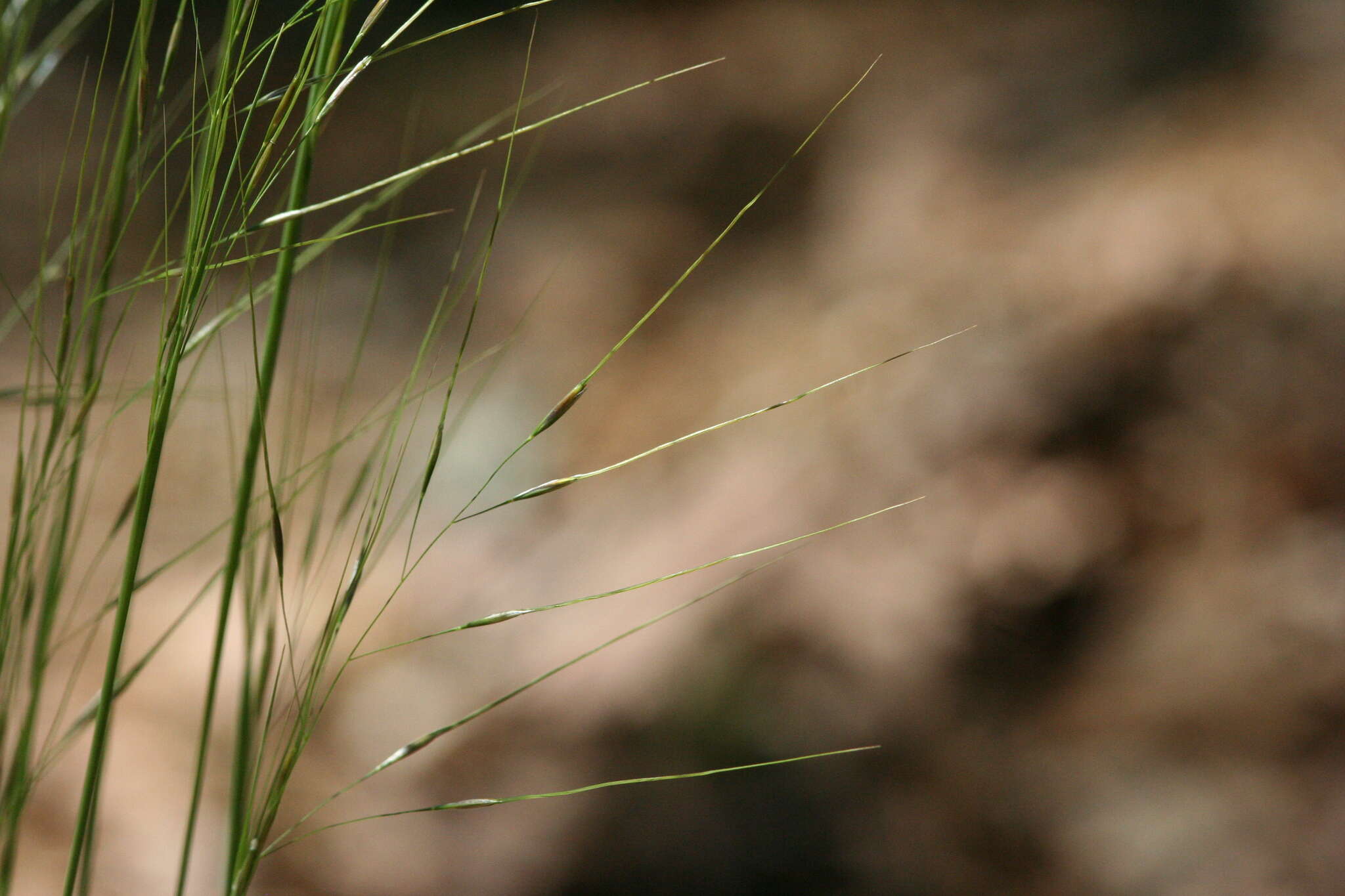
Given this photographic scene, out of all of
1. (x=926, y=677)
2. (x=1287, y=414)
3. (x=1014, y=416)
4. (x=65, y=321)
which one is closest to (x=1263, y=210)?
(x=1287, y=414)

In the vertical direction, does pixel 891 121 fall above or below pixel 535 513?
above

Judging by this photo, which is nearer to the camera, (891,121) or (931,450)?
(931,450)

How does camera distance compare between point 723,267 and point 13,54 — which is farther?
point 723,267

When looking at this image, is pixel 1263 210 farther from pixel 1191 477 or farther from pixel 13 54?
pixel 13 54

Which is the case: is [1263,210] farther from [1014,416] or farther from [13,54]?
[13,54]

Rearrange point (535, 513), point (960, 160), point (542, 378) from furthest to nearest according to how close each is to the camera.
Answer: point (542, 378)
point (960, 160)
point (535, 513)

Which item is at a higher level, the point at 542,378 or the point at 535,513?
the point at 542,378

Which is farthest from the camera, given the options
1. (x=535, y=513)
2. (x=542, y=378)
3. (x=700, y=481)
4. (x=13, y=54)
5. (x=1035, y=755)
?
(x=542, y=378)

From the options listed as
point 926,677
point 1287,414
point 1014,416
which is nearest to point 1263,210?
point 1287,414

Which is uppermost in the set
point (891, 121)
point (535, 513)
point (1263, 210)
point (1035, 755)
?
point (891, 121)
